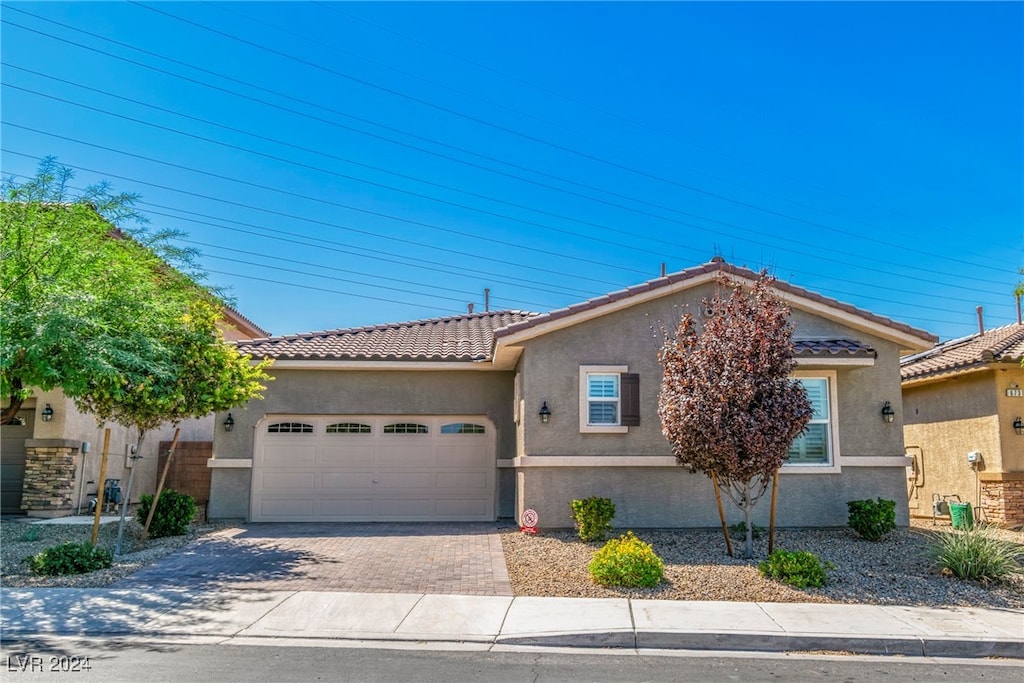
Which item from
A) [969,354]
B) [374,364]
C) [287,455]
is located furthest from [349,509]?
[969,354]

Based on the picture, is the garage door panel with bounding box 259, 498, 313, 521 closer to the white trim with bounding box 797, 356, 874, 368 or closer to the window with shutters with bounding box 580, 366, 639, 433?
the window with shutters with bounding box 580, 366, 639, 433

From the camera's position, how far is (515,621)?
25.7ft

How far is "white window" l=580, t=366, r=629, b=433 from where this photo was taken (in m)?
13.1

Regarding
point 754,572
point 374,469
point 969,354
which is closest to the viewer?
point 754,572

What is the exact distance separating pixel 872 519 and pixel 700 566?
376 cm

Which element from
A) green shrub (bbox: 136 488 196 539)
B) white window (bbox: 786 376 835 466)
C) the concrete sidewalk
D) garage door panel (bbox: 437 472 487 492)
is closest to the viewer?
the concrete sidewalk

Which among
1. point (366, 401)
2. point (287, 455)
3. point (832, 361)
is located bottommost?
point (287, 455)

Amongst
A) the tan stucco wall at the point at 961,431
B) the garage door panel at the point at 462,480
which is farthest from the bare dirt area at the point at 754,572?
the tan stucco wall at the point at 961,431

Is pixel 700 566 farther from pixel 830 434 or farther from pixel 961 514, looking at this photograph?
pixel 961 514

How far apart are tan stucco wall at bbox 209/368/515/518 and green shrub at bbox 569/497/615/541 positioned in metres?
3.44

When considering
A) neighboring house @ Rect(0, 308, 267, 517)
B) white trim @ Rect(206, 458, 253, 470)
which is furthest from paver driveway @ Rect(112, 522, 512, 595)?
neighboring house @ Rect(0, 308, 267, 517)

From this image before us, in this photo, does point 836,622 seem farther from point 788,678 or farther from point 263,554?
point 263,554

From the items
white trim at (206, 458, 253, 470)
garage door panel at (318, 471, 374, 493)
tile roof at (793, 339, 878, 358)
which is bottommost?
garage door panel at (318, 471, 374, 493)

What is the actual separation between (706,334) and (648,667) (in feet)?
17.7
